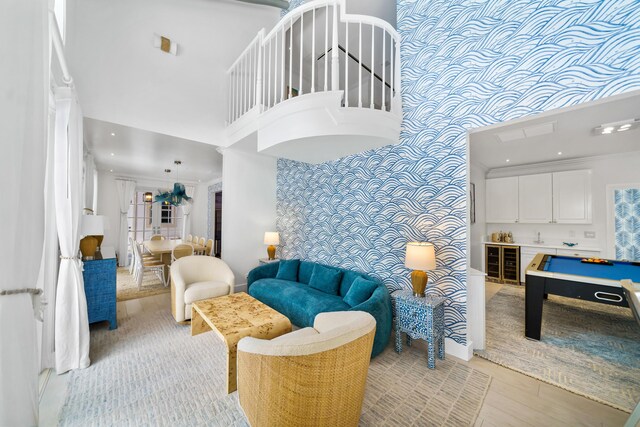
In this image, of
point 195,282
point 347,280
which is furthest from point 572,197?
point 195,282

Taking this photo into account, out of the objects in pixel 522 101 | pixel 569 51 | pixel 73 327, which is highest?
pixel 569 51

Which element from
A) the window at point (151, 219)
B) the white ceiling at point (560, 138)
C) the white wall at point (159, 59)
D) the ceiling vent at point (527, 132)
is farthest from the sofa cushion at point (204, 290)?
the window at point (151, 219)

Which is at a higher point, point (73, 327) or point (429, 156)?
point (429, 156)

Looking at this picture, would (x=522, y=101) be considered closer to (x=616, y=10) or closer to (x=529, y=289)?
(x=616, y=10)

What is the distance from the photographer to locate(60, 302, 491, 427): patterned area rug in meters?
1.65

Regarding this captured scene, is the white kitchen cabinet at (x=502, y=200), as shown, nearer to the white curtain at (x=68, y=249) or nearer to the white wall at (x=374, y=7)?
the white wall at (x=374, y=7)

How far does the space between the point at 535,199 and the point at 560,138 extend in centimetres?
182

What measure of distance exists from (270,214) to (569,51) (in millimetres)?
4494

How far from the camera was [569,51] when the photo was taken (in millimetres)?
1863

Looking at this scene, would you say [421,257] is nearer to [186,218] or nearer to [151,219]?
[186,218]

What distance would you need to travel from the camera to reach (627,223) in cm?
Result: 399

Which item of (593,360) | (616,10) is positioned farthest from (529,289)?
(616,10)

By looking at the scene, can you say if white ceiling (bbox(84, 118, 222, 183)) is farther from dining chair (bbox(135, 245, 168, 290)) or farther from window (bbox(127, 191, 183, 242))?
dining chair (bbox(135, 245, 168, 290))

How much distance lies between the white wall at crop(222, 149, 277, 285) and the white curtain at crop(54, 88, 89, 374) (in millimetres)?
2206
